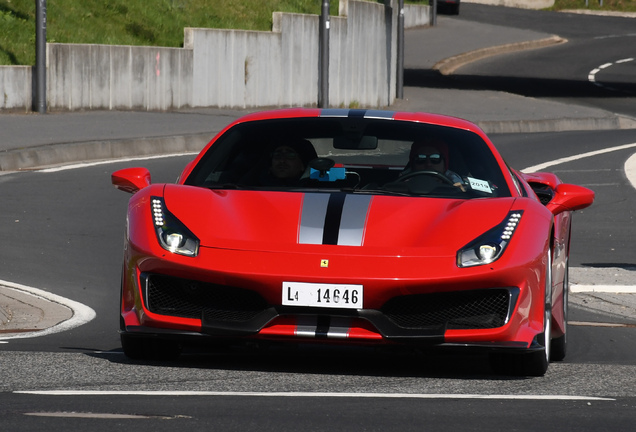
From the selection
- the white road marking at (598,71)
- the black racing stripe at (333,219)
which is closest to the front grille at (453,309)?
the black racing stripe at (333,219)

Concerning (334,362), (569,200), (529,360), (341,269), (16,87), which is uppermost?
(569,200)

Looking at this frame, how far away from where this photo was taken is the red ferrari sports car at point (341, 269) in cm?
622

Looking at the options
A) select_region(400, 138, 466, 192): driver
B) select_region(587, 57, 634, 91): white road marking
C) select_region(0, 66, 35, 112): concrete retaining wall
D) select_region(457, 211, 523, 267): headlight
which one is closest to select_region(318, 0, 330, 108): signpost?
select_region(0, 66, 35, 112): concrete retaining wall

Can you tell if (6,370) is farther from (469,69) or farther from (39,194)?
(469,69)

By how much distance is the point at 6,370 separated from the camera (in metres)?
6.30

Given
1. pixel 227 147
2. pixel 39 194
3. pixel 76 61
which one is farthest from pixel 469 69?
pixel 227 147

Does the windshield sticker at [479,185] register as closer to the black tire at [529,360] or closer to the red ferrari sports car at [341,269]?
the red ferrari sports car at [341,269]

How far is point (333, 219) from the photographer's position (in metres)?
6.50

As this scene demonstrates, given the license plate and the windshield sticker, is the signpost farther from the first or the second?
the license plate

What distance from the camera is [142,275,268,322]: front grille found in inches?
248

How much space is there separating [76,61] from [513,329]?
61.2 ft

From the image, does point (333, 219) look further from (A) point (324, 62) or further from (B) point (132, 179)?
(A) point (324, 62)

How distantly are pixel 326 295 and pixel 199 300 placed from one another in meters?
0.59

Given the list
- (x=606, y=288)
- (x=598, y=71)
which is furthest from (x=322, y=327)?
(x=598, y=71)
